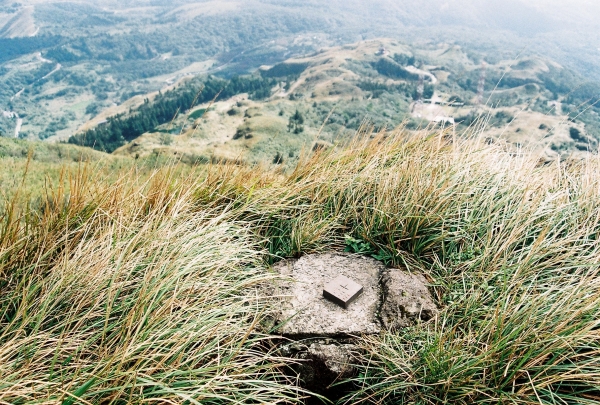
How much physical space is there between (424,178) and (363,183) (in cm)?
66

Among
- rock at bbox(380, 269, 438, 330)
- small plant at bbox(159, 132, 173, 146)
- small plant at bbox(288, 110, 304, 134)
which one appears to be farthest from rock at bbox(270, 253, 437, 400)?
small plant at bbox(288, 110, 304, 134)

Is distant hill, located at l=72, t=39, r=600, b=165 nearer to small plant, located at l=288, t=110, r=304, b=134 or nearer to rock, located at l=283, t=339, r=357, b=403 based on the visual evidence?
small plant, located at l=288, t=110, r=304, b=134

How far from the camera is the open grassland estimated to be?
7.11 feet

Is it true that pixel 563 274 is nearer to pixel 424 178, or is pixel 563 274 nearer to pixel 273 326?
pixel 424 178

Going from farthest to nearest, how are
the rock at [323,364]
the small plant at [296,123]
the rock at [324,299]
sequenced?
the small plant at [296,123] < the rock at [324,299] < the rock at [323,364]

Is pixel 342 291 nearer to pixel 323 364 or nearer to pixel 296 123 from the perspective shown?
pixel 323 364

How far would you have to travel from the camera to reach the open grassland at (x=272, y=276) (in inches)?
85.4

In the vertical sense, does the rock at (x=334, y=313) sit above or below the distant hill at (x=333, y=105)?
above

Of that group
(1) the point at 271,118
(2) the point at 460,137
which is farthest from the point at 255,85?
(2) the point at 460,137

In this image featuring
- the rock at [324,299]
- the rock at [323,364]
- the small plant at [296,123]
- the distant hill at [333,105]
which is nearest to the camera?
the rock at [323,364]

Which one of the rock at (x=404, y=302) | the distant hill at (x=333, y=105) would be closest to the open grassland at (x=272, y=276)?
the rock at (x=404, y=302)

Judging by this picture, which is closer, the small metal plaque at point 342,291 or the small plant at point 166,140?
the small metal plaque at point 342,291

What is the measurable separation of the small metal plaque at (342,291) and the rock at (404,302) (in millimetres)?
241

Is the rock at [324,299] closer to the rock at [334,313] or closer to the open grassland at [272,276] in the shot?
the rock at [334,313]
